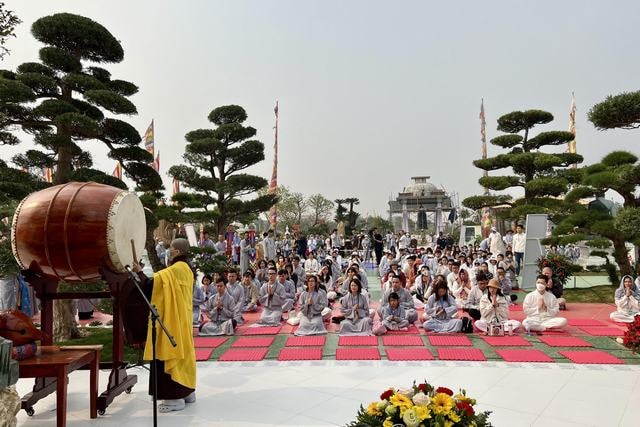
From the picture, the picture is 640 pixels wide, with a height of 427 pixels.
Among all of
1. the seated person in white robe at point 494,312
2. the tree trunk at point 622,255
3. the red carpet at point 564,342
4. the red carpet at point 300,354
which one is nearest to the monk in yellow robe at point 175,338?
the red carpet at point 300,354

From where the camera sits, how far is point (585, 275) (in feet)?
52.8

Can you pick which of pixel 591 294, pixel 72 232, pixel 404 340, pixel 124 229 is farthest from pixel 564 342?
pixel 72 232

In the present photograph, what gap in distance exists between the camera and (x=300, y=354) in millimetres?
6988

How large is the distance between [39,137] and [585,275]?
16625mm

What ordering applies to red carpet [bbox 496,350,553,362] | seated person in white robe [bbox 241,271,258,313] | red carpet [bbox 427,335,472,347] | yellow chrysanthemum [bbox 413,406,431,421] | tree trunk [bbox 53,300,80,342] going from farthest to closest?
seated person in white robe [bbox 241,271,258,313]
tree trunk [bbox 53,300,80,342]
red carpet [bbox 427,335,472,347]
red carpet [bbox 496,350,553,362]
yellow chrysanthemum [bbox 413,406,431,421]

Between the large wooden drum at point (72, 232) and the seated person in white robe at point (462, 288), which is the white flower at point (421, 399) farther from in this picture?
the seated person in white robe at point (462, 288)

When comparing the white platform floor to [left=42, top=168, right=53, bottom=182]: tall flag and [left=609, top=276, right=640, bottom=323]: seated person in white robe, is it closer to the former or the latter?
[left=609, top=276, right=640, bottom=323]: seated person in white robe

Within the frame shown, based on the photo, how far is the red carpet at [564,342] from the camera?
281 inches

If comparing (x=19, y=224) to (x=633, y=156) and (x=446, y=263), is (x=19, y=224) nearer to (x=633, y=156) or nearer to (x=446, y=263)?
(x=446, y=263)

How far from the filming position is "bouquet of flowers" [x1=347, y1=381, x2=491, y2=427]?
99.5 inches

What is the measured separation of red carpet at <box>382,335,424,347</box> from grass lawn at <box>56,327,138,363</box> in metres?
3.98

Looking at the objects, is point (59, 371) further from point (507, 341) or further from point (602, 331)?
point (602, 331)

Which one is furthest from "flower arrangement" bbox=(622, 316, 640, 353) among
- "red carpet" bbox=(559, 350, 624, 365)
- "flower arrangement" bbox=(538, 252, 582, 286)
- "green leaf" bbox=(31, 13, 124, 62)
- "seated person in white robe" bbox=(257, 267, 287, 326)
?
"green leaf" bbox=(31, 13, 124, 62)

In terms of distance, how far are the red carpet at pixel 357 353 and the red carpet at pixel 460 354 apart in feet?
3.10
